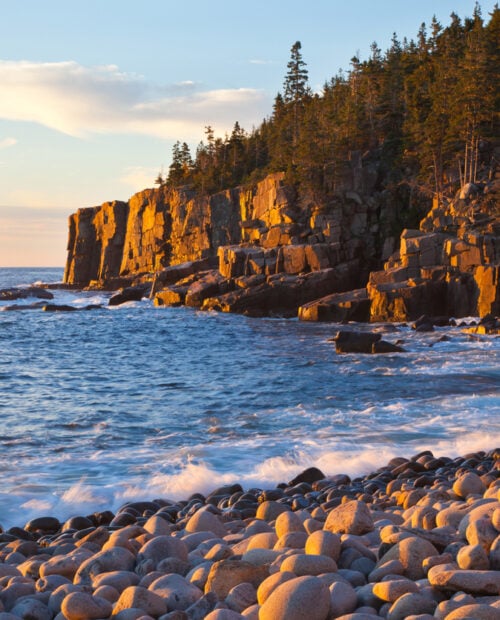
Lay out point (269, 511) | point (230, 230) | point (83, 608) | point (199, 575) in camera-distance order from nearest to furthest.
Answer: point (83, 608) → point (199, 575) → point (269, 511) → point (230, 230)

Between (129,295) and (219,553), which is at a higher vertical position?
(129,295)

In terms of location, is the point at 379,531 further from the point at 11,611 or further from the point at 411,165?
the point at 411,165

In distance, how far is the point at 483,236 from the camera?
4006 centimetres

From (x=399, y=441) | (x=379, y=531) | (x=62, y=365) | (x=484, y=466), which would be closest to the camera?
(x=379, y=531)

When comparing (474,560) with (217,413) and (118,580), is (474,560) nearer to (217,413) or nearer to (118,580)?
(118,580)

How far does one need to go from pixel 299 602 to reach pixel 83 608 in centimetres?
141

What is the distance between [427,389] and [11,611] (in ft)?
52.3

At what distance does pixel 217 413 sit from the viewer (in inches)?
637

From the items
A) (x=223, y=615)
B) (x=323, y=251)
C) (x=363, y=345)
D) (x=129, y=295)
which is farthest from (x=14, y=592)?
(x=129, y=295)

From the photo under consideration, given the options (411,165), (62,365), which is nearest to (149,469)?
(62,365)

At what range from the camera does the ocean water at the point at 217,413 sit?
11.0 meters

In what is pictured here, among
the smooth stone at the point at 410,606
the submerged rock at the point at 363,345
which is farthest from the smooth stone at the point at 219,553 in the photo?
the submerged rock at the point at 363,345

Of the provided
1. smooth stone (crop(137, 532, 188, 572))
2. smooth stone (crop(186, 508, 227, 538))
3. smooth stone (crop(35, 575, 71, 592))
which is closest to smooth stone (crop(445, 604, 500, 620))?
smooth stone (crop(137, 532, 188, 572))

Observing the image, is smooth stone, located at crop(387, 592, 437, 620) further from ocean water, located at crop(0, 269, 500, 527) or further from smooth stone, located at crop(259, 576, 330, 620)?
ocean water, located at crop(0, 269, 500, 527)
